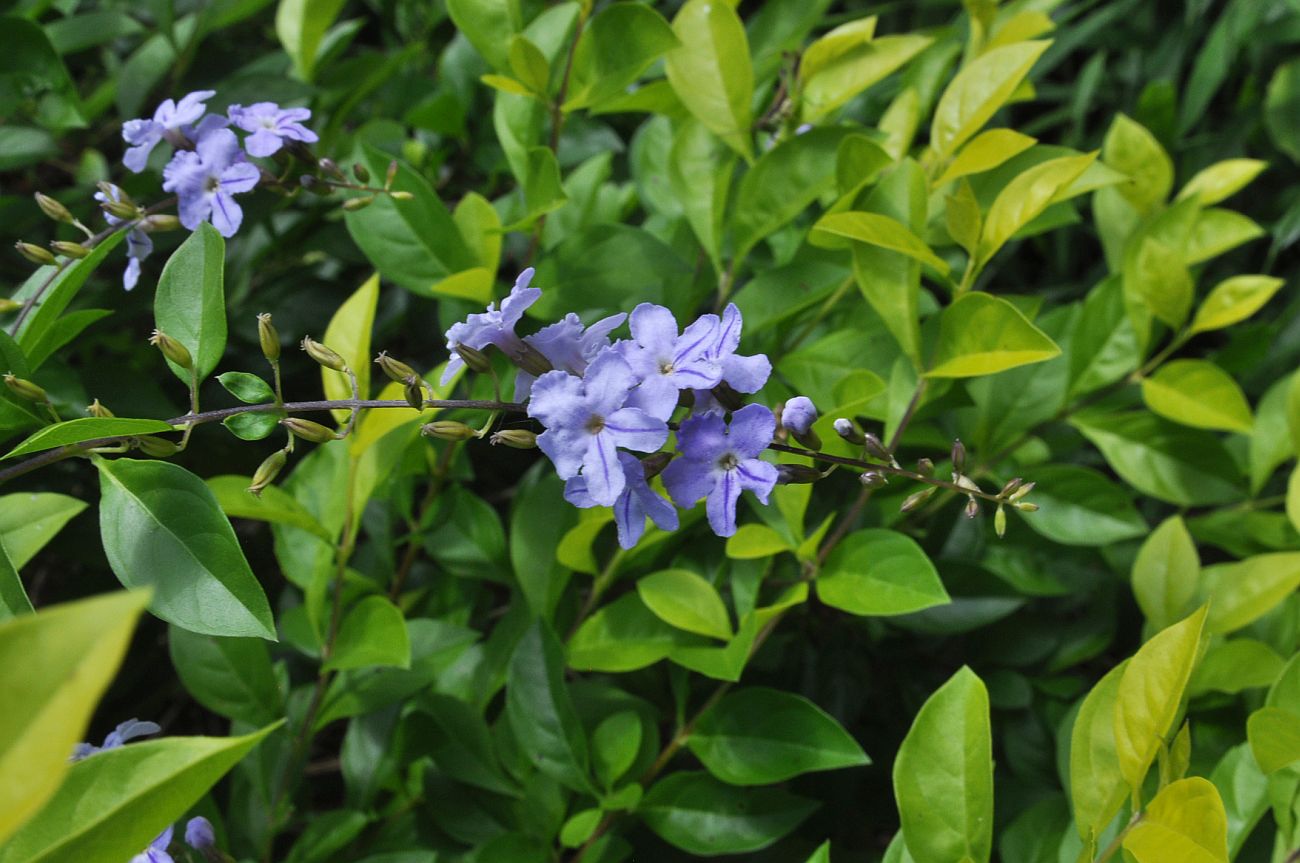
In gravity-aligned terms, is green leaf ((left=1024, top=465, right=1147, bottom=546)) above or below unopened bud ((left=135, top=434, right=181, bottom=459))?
below

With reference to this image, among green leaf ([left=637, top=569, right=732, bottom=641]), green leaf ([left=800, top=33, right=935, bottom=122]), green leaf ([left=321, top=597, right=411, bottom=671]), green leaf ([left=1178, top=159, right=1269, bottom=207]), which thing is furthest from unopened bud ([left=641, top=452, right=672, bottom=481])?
green leaf ([left=1178, top=159, right=1269, bottom=207])

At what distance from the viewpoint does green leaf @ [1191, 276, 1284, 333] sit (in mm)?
1330

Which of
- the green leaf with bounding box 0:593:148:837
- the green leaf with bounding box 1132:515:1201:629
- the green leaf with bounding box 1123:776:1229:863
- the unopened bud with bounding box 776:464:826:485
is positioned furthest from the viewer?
the green leaf with bounding box 1132:515:1201:629

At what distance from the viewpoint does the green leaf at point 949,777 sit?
0.87 metres

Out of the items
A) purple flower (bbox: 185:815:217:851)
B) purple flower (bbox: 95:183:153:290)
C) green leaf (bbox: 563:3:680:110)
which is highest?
green leaf (bbox: 563:3:680:110)

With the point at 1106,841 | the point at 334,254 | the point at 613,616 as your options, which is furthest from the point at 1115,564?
the point at 334,254

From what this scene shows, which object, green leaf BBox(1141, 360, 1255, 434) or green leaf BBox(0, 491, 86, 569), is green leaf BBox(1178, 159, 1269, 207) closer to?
green leaf BBox(1141, 360, 1255, 434)

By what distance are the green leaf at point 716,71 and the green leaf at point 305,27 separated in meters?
0.52

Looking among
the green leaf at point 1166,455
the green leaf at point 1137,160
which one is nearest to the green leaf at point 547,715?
the green leaf at point 1166,455

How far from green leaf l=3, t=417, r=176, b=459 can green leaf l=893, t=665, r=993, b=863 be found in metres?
0.63

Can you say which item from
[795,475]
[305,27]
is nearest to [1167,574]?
[795,475]

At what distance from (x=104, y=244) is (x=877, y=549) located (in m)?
0.73

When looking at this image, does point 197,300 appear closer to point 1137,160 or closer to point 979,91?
point 979,91

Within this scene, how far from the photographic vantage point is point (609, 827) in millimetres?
1121
